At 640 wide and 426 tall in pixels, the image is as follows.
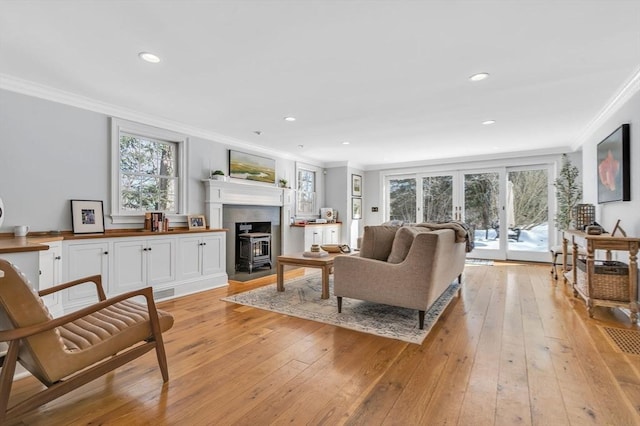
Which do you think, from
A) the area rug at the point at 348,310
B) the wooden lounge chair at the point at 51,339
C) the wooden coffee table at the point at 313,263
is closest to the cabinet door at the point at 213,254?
the area rug at the point at 348,310

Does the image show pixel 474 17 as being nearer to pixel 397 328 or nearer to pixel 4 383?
pixel 397 328

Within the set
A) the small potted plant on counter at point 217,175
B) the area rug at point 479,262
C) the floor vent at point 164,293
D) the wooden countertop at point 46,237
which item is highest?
the small potted plant on counter at point 217,175

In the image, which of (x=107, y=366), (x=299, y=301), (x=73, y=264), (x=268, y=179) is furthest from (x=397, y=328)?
(x=268, y=179)

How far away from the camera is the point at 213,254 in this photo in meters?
4.52

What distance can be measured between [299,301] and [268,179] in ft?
9.43

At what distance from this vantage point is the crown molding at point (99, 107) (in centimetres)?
292

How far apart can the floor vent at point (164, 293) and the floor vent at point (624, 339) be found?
14.5 feet

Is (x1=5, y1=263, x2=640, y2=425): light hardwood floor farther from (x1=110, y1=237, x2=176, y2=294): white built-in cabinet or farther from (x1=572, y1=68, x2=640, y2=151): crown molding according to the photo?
(x1=572, y1=68, x2=640, y2=151): crown molding

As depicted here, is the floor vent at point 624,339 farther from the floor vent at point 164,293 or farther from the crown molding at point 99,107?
the crown molding at point 99,107

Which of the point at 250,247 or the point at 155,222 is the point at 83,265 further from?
the point at 250,247

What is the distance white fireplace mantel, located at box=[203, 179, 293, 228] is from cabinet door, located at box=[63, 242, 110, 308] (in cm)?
149

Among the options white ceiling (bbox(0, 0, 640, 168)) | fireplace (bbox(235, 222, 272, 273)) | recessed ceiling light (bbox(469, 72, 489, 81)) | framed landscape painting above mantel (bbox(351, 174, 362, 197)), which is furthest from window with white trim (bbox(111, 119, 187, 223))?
framed landscape painting above mantel (bbox(351, 174, 362, 197))

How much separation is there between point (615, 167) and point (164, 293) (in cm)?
543

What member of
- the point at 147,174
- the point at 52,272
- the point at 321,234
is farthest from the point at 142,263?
the point at 321,234
